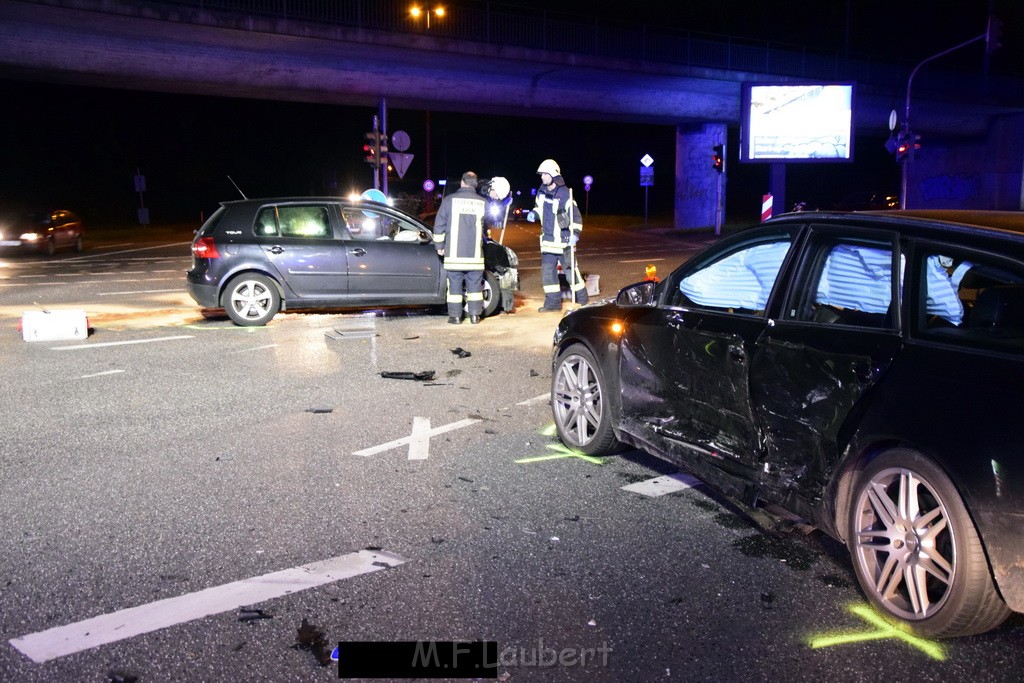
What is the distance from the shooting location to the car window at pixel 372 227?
12.3 meters

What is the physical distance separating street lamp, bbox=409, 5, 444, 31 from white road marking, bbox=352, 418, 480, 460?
26070 mm

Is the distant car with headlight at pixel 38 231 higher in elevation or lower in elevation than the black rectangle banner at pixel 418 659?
higher

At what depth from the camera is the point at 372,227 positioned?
1237 centimetres

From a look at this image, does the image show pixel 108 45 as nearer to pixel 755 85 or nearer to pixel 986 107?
pixel 755 85

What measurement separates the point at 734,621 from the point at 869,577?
0.59m

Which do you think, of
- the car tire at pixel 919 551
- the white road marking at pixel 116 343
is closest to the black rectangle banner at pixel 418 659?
the car tire at pixel 919 551

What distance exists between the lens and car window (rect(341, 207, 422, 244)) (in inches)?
484

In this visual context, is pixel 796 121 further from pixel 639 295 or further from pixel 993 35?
pixel 639 295

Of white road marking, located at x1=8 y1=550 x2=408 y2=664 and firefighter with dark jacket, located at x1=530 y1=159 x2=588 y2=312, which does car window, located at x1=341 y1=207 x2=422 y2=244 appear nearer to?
firefighter with dark jacket, located at x1=530 y1=159 x2=588 y2=312

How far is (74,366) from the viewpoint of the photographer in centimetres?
924

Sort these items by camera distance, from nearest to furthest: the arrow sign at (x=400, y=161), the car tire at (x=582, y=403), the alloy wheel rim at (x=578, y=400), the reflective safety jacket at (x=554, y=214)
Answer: the car tire at (x=582, y=403), the alloy wheel rim at (x=578, y=400), the reflective safety jacket at (x=554, y=214), the arrow sign at (x=400, y=161)

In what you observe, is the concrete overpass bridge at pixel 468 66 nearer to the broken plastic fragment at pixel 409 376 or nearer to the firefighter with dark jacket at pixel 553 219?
the firefighter with dark jacket at pixel 553 219

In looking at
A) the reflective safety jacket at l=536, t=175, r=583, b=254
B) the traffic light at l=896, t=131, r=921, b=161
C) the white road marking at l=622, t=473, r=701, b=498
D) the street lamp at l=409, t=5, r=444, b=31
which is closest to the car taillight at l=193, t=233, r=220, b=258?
the reflective safety jacket at l=536, t=175, r=583, b=254

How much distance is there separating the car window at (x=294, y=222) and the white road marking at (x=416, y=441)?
5.70m
